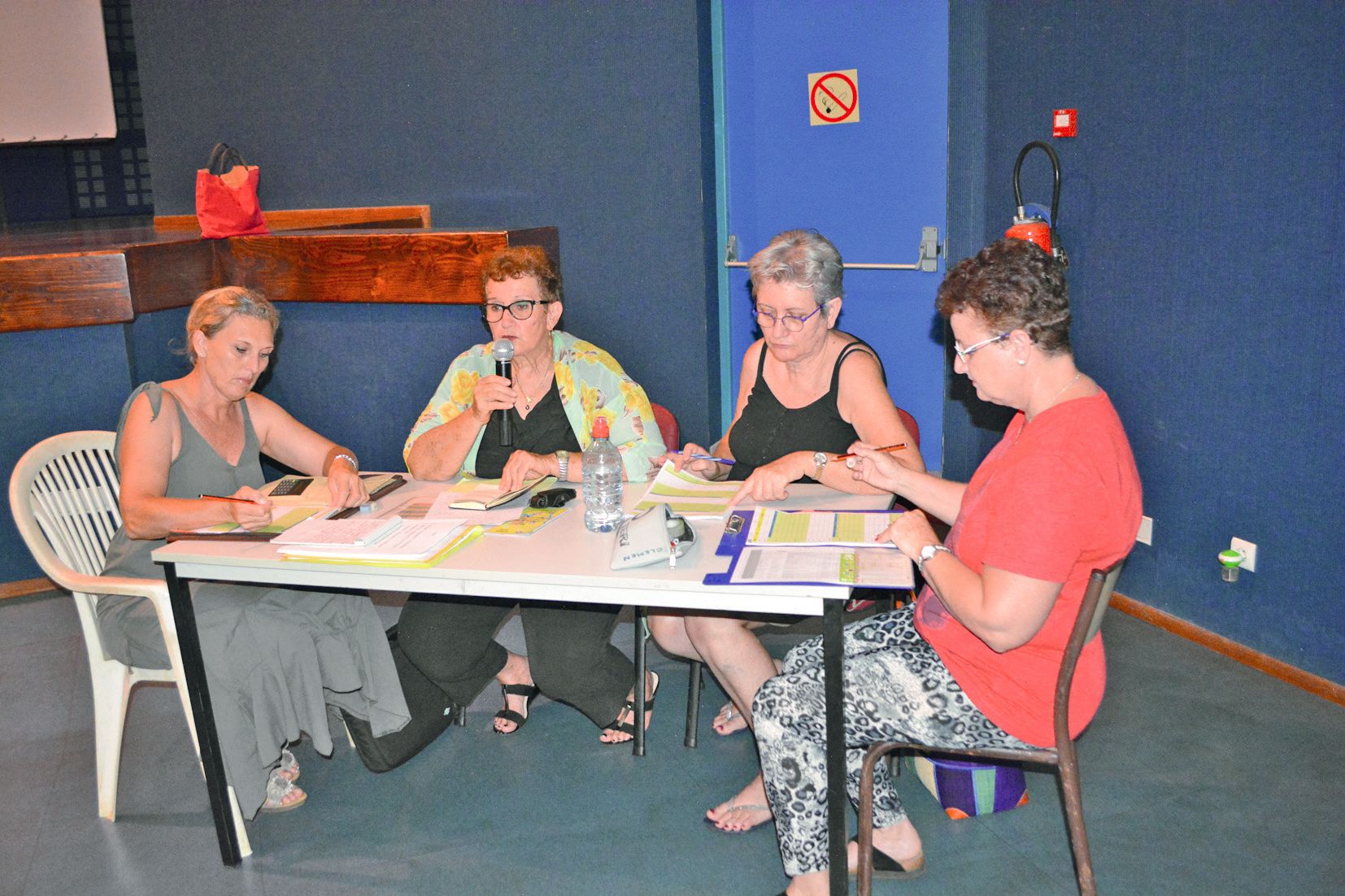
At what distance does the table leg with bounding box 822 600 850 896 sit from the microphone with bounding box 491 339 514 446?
1.11 m

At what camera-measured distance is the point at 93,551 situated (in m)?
3.03

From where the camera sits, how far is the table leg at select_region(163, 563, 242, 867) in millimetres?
2434

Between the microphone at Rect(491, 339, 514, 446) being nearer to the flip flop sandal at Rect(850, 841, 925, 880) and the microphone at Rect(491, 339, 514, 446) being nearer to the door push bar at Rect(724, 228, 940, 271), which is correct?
the flip flop sandal at Rect(850, 841, 925, 880)

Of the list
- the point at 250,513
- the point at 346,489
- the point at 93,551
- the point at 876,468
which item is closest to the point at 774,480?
the point at 876,468

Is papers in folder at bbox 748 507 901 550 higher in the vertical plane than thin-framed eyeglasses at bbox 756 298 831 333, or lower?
lower

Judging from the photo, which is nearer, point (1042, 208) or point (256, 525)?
point (256, 525)

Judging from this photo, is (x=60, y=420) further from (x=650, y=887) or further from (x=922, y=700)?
(x=922, y=700)

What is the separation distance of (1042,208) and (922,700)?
2.67 metres

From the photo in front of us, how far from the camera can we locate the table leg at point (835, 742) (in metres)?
2.00

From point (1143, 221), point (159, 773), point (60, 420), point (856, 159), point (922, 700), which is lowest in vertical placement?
point (159, 773)

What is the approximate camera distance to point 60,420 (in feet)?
13.4

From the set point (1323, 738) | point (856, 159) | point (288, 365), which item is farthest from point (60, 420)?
point (1323, 738)

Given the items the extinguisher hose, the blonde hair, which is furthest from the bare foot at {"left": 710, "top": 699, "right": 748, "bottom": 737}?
the extinguisher hose

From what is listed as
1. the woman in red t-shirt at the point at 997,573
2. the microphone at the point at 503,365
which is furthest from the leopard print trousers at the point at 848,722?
the microphone at the point at 503,365
